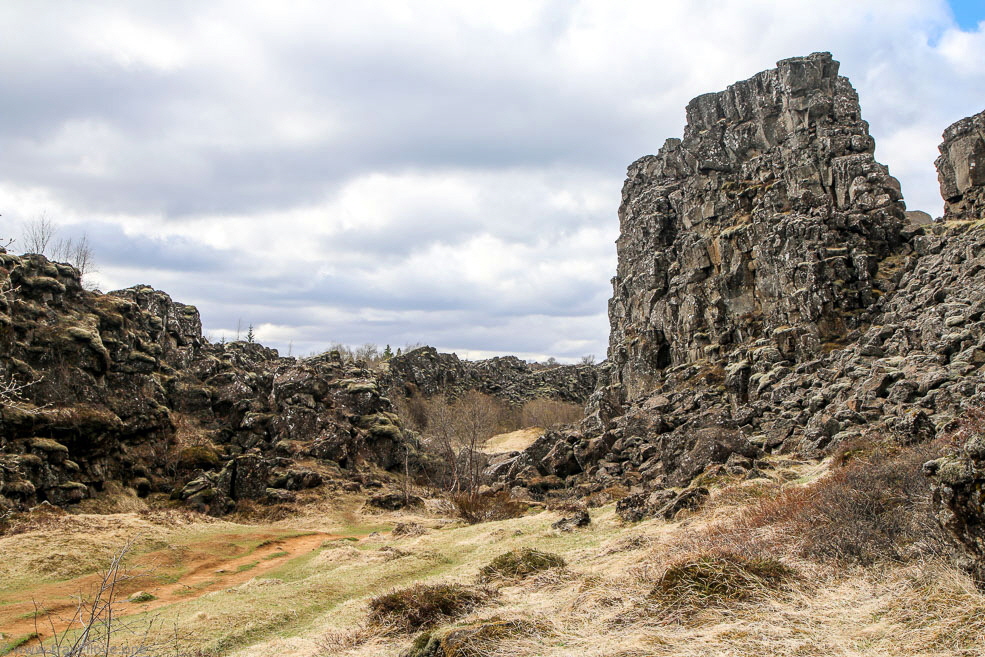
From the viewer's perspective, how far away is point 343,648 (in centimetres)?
959

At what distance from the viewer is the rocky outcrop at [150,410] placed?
31.5m

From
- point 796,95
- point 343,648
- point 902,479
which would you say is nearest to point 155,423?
point 343,648

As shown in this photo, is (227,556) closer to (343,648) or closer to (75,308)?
(343,648)

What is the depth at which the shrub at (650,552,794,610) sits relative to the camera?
25.7 ft

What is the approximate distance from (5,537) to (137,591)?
8.46 meters

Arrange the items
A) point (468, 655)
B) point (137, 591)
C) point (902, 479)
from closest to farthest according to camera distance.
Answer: point (468, 655), point (902, 479), point (137, 591)

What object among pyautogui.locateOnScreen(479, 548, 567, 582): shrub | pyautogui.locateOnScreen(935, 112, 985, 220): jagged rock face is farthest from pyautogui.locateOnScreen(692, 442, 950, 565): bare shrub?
pyautogui.locateOnScreen(935, 112, 985, 220): jagged rock face

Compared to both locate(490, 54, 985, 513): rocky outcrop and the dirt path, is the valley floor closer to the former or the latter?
the dirt path

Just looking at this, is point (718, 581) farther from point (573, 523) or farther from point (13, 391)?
point (573, 523)

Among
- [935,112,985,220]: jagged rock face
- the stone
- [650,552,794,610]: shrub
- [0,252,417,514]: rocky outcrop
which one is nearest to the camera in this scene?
[650,552,794,610]: shrub

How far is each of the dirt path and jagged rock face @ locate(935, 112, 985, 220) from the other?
152 ft

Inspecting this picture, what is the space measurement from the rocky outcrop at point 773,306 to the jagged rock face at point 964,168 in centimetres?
198

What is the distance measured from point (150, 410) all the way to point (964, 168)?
186ft

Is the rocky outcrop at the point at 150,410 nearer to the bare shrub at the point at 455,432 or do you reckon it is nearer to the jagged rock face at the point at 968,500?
the bare shrub at the point at 455,432
